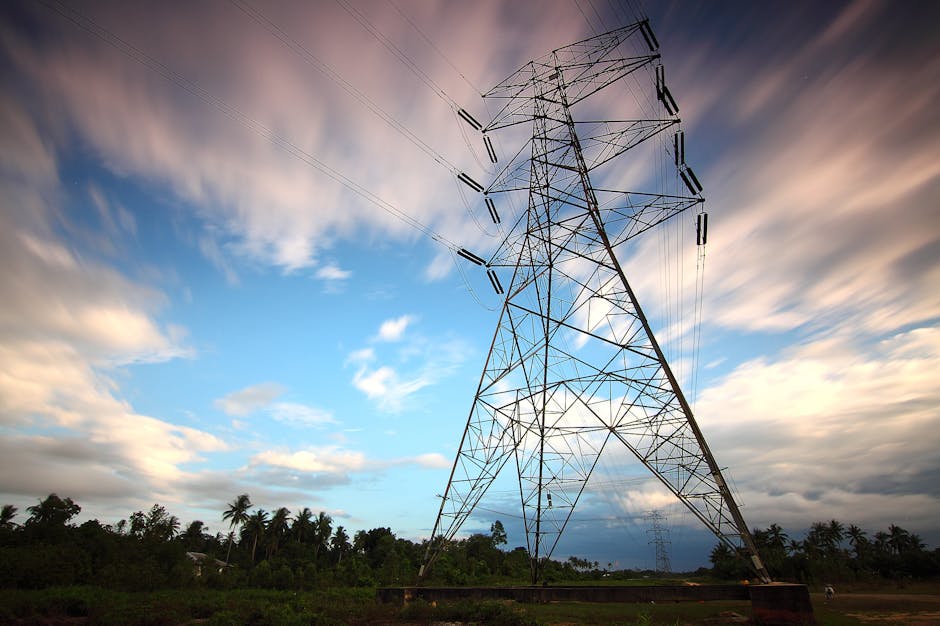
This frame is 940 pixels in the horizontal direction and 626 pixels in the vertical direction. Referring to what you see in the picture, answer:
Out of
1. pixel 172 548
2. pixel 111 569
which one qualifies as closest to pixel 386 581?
pixel 172 548

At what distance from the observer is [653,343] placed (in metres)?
18.2

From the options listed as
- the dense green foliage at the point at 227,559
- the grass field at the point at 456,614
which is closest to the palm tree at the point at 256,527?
the dense green foliage at the point at 227,559

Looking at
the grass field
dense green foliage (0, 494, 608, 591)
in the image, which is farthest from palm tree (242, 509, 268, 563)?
the grass field

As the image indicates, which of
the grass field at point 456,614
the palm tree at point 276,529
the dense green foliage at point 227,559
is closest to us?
the grass field at point 456,614

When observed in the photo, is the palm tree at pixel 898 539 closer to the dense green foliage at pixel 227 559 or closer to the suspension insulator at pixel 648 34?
the dense green foliage at pixel 227 559

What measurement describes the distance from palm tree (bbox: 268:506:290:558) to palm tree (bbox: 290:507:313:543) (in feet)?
5.51

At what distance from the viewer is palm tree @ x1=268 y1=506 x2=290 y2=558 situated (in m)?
76.1

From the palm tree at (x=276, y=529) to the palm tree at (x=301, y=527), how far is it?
1679mm

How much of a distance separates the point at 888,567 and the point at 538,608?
184ft

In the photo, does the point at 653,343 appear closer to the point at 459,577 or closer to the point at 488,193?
the point at 488,193

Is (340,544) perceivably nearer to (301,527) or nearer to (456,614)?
(301,527)

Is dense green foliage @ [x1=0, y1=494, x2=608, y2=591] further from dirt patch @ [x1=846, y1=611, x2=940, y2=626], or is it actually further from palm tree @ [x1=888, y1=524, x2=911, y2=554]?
palm tree @ [x1=888, y1=524, x2=911, y2=554]

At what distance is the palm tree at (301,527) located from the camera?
78250 mm

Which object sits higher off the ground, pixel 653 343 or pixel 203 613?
pixel 653 343
